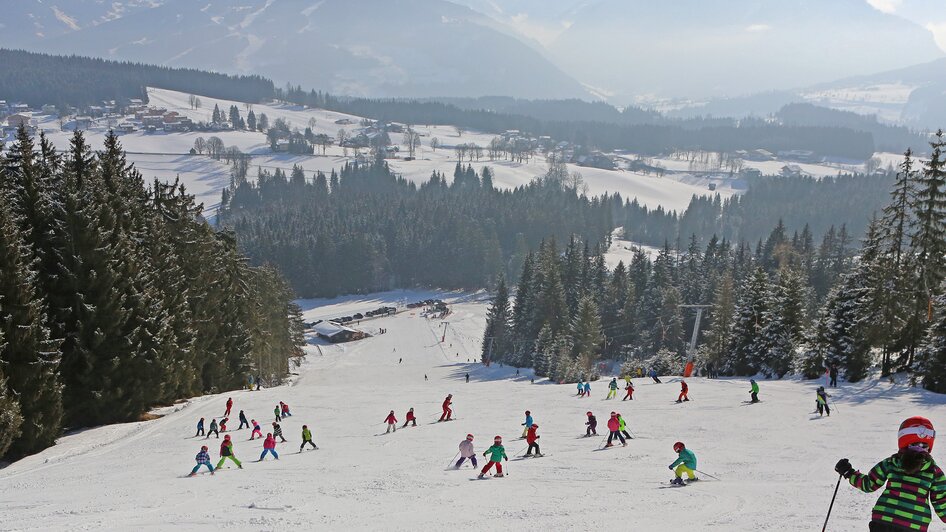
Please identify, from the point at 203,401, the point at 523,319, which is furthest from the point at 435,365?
the point at 203,401

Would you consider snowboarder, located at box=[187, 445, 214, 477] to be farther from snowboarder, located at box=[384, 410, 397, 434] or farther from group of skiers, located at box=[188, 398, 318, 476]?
snowboarder, located at box=[384, 410, 397, 434]

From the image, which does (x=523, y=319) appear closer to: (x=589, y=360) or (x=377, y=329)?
Result: (x=589, y=360)

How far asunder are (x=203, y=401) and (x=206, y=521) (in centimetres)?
2630

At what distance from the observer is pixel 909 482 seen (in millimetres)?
7359

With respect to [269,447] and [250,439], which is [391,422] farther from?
[269,447]

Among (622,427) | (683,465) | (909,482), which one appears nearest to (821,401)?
(622,427)

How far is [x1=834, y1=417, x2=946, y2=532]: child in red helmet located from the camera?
7156 mm

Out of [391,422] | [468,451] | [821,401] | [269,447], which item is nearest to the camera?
[468,451]

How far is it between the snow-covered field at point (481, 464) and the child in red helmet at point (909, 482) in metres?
6.13

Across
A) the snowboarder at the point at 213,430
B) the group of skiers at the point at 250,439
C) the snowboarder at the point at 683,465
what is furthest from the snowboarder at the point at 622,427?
the snowboarder at the point at 213,430

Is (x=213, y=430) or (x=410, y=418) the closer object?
(x=213, y=430)

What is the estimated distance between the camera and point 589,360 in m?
66.1

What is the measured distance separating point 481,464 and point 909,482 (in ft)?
52.5

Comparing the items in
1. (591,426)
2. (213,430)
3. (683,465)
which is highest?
(683,465)
